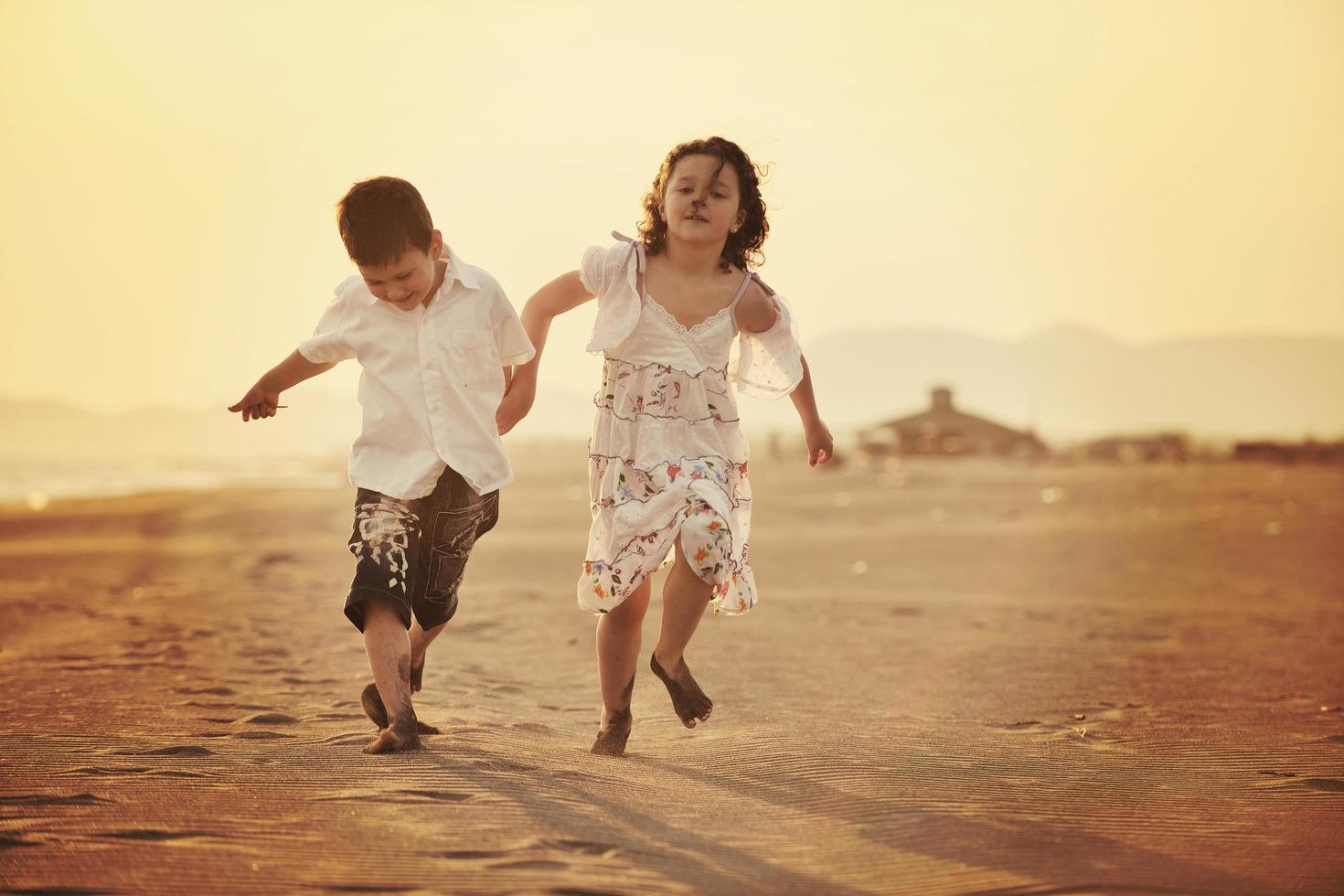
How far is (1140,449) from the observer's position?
42.0 metres

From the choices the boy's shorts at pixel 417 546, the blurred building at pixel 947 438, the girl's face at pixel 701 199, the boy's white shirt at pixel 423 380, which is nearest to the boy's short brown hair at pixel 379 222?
the boy's white shirt at pixel 423 380

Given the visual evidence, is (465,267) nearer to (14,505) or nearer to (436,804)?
(436,804)

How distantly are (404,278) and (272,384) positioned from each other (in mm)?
566

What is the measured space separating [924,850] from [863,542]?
1212cm

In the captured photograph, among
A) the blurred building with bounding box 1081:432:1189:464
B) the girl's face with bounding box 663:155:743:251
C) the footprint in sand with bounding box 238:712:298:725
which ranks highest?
the blurred building with bounding box 1081:432:1189:464

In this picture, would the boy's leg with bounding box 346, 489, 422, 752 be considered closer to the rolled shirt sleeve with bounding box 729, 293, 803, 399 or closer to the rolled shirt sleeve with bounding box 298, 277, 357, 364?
the rolled shirt sleeve with bounding box 298, 277, 357, 364

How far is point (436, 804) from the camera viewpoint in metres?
3.17

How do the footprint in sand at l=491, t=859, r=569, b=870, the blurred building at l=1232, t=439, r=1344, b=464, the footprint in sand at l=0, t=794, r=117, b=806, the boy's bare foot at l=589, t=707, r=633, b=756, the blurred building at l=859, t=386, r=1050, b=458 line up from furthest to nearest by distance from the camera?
the blurred building at l=859, t=386, r=1050, b=458, the blurred building at l=1232, t=439, r=1344, b=464, the boy's bare foot at l=589, t=707, r=633, b=756, the footprint in sand at l=0, t=794, r=117, b=806, the footprint in sand at l=491, t=859, r=569, b=870

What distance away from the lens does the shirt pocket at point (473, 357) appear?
3963 mm

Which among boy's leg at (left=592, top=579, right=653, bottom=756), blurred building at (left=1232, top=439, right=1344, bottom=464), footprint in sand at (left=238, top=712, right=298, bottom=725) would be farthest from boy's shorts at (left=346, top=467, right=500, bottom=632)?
blurred building at (left=1232, top=439, right=1344, bottom=464)

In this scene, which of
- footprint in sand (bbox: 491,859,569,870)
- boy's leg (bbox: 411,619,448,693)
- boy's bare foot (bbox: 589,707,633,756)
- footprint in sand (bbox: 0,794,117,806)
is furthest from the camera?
boy's leg (bbox: 411,619,448,693)

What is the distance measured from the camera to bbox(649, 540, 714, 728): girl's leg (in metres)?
4.09

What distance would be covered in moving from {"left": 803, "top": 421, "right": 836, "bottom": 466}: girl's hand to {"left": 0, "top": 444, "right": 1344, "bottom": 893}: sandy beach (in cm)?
93

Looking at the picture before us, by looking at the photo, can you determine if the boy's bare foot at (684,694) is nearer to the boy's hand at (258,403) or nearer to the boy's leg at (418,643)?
the boy's leg at (418,643)
